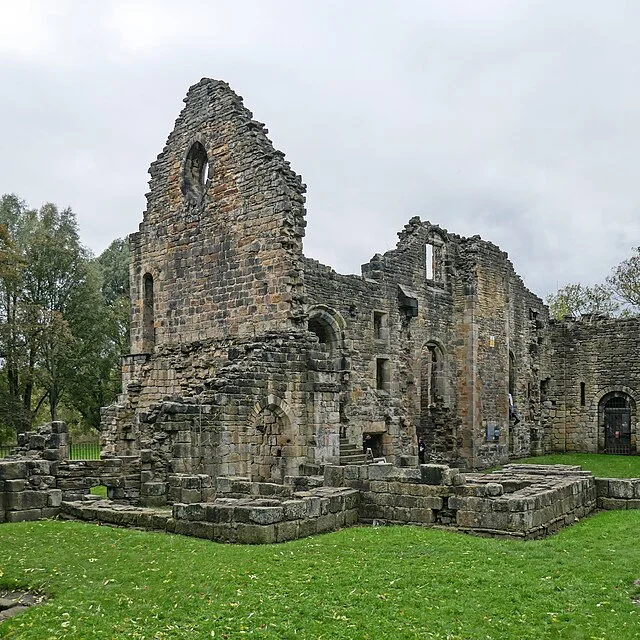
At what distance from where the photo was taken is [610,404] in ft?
132

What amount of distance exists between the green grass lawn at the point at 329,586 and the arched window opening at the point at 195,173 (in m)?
14.2

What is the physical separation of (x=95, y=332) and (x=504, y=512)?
37.9 metres

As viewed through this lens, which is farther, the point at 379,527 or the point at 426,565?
the point at 379,527

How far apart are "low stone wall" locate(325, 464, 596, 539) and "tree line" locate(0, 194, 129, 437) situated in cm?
2899

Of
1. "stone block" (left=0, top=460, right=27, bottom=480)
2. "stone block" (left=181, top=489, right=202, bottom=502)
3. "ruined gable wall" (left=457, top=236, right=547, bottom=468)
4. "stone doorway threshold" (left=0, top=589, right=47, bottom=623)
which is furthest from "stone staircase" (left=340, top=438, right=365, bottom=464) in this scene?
"stone doorway threshold" (left=0, top=589, right=47, bottom=623)

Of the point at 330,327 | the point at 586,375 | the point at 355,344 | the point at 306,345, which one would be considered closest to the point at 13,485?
the point at 306,345

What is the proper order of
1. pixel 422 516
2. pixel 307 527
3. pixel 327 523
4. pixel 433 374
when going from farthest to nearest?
pixel 433 374 < pixel 422 516 < pixel 327 523 < pixel 307 527

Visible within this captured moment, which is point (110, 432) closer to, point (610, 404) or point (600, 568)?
point (600, 568)

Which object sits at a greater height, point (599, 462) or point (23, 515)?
point (23, 515)

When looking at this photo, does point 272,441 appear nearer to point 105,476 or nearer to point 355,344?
point 105,476

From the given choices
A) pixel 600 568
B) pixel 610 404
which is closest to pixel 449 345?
pixel 610 404

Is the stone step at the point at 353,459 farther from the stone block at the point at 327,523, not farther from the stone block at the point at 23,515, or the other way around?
the stone block at the point at 23,515

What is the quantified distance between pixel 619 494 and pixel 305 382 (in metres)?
7.99

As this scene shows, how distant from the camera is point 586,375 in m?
40.9
